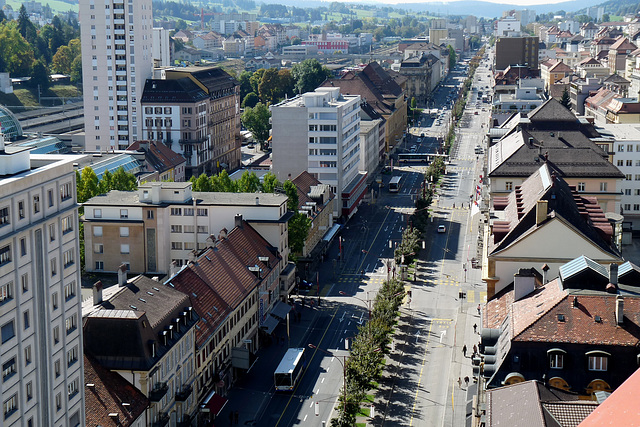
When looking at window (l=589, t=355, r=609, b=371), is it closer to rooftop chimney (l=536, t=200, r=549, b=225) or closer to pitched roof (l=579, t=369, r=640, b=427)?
rooftop chimney (l=536, t=200, r=549, b=225)

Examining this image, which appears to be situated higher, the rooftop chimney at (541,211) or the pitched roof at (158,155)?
the rooftop chimney at (541,211)

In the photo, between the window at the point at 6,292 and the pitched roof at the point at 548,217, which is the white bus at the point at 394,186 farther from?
the window at the point at 6,292

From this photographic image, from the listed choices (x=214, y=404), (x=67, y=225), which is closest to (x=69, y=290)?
(x=67, y=225)

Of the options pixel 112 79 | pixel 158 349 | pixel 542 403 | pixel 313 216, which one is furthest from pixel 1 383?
pixel 112 79

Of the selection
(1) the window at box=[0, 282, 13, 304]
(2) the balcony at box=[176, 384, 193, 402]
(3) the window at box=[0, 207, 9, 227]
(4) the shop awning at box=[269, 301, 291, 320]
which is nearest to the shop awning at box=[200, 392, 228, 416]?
(2) the balcony at box=[176, 384, 193, 402]

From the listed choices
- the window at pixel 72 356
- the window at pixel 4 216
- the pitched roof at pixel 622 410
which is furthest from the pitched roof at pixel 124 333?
the pitched roof at pixel 622 410

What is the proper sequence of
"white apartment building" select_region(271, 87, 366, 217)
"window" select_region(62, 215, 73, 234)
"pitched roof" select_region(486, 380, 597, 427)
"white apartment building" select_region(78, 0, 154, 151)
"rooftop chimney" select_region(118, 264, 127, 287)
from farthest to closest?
"white apartment building" select_region(78, 0, 154, 151)
"white apartment building" select_region(271, 87, 366, 217)
"rooftop chimney" select_region(118, 264, 127, 287)
"window" select_region(62, 215, 73, 234)
"pitched roof" select_region(486, 380, 597, 427)
